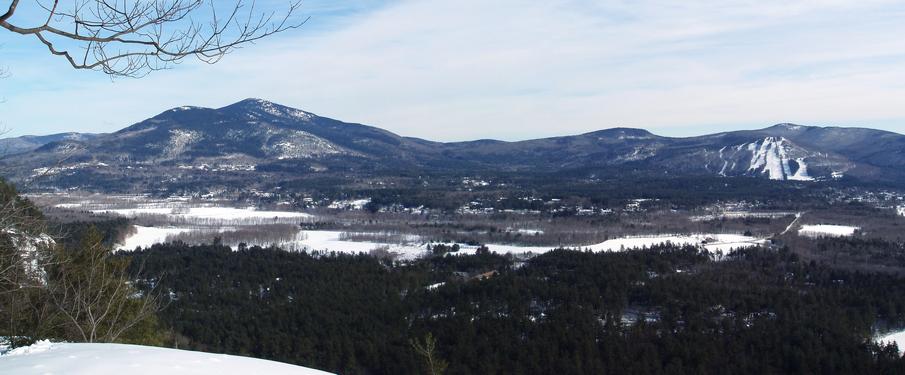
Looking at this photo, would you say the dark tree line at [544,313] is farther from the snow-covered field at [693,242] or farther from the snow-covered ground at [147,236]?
the snow-covered ground at [147,236]

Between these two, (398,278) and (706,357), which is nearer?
(706,357)

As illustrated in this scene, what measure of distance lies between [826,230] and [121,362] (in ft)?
251

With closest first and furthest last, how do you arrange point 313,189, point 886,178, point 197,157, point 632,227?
point 632,227
point 313,189
point 886,178
point 197,157

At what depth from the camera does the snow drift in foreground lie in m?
7.30

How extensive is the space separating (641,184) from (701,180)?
1148cm

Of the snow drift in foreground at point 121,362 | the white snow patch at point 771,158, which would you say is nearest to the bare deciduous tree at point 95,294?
the snow drift in foreground at point 121,362

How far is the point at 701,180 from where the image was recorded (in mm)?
124438

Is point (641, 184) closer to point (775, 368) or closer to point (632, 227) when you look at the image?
point (632, 227)

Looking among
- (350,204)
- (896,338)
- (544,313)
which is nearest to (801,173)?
(350,204)

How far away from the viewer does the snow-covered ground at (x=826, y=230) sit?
67025mm

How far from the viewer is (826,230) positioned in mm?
71500

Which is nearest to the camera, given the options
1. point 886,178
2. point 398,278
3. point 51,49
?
point 51,49

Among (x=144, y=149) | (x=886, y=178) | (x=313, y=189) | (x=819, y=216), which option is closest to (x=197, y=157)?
(x=144, y=149)

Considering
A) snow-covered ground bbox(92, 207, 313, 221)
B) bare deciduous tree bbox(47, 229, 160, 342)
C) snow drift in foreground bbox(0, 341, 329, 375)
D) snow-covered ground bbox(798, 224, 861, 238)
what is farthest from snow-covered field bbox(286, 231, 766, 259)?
snow drift in foreground bbox(0, 341, 329, 375)
